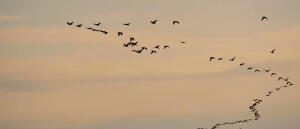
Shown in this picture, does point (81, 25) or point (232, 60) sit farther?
point (232, 60)

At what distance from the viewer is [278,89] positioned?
518 ft

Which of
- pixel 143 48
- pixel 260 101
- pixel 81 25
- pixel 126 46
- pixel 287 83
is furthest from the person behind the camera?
pixel 260 101

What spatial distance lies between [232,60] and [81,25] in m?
36.0

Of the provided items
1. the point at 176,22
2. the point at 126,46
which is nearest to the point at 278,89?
the point at 176,22

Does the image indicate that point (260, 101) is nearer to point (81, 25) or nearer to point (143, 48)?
point (143, 48)

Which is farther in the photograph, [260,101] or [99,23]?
[260,101]

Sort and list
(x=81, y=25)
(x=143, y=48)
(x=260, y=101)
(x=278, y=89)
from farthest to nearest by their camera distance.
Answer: (x=260, y=101), (x=278, y=89), (x=143, y=48), (x=81, y=25)

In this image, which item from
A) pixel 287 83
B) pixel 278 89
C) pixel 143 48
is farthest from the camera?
pixel 287 83

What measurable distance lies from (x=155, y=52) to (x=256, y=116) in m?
64.0

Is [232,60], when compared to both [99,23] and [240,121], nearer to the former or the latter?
[99,23]

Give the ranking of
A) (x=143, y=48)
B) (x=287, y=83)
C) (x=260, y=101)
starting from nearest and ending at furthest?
(x=143, y=48), (x=287, y=83), (x=260, y=101)

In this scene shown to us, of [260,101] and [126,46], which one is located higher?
[260,101]

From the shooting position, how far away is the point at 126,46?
130375mm

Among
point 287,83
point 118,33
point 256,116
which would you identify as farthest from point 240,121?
point 118,33
